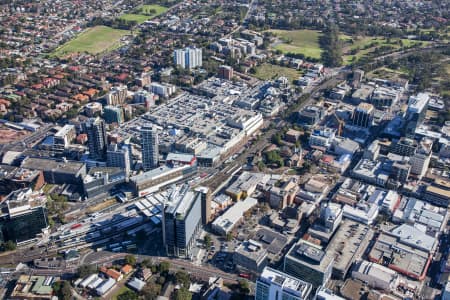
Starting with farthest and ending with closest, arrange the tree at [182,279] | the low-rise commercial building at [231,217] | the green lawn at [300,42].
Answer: the green lawn at [300,42], the low-rise commercial building at [231,217], the tree at [182,279]

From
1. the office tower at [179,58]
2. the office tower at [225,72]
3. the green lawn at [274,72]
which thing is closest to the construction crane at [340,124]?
the green lawn at [274,72]

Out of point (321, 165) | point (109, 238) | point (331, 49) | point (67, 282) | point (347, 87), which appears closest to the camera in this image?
point (67, 282)

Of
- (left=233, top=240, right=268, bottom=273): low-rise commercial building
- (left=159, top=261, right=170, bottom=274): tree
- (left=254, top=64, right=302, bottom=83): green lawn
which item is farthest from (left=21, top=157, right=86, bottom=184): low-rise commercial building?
(left=254, top=64, right=302, bottom=83): green lawn

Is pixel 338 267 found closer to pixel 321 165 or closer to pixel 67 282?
pixel 321 165

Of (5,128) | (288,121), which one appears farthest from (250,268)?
(5,128)

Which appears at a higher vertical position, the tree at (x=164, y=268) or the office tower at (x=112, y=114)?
the office tower at (x=112, y=114)

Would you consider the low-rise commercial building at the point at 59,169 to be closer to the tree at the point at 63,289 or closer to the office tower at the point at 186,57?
the tree at the point at 63,289
